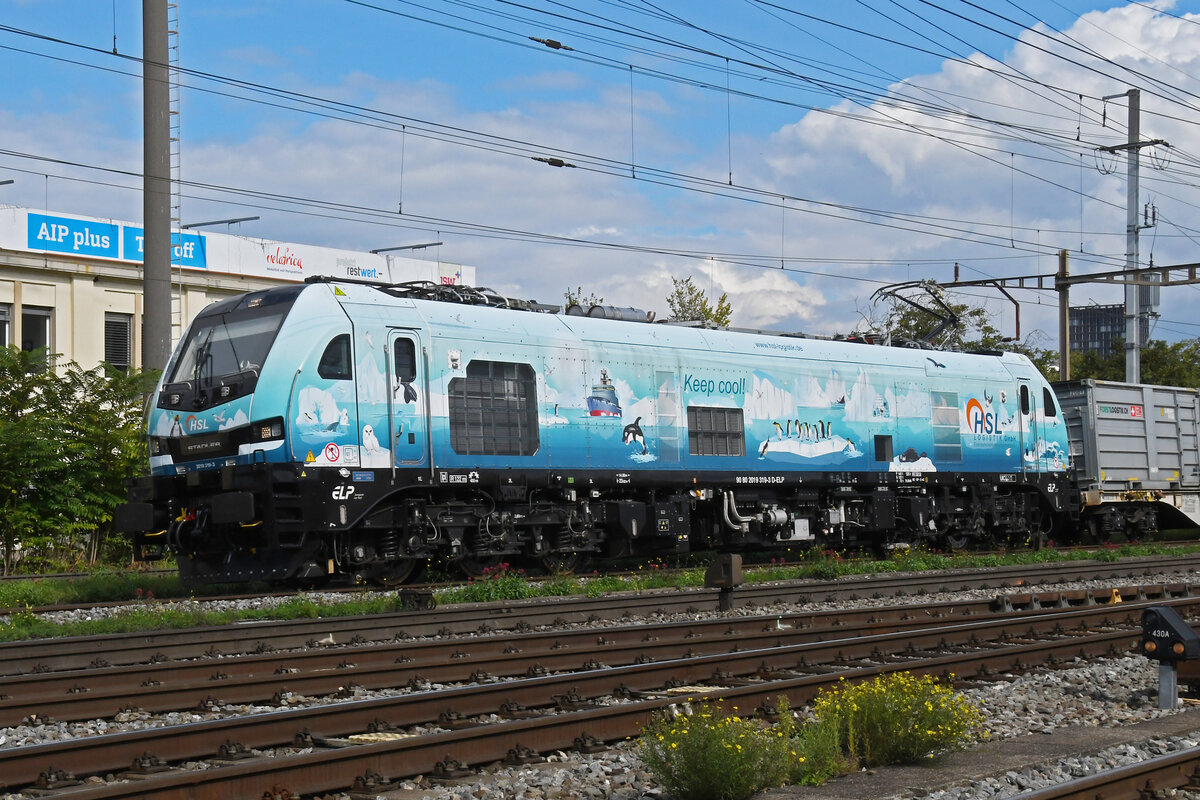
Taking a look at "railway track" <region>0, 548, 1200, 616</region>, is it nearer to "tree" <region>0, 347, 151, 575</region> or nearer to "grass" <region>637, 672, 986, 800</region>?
"tree" <region>0, 347, 151, 575</region>

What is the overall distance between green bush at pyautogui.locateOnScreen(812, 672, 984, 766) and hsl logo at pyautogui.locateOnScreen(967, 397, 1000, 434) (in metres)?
16.5

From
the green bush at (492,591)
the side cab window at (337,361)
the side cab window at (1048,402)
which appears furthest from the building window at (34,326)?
the side cab window at (1048,402)

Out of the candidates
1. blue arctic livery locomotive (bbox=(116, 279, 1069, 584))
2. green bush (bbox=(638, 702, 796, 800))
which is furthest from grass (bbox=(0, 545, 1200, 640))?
green bush (bbox=(638, 702, 796, 800))

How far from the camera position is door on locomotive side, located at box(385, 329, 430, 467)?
15992 mm

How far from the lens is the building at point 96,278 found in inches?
1347

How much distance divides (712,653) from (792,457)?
982cm

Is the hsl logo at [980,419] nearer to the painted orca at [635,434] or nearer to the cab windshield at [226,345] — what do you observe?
the painted orca at [635,434]

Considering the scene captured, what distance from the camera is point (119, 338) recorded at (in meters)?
36.3

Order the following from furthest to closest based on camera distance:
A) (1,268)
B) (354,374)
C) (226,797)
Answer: (1,268) → (354,374) → (226,797)

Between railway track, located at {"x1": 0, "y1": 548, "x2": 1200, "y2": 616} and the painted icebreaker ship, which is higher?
the painted icebreaker ship

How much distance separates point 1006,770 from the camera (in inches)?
288

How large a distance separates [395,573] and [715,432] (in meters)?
5.69

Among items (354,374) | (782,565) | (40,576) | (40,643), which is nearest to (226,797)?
(40,643)

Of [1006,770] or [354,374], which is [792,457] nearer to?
[354,374]
